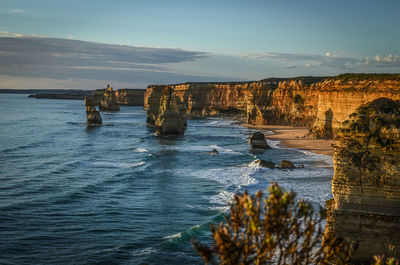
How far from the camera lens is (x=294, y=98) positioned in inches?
3332

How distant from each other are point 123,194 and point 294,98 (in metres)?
63.6

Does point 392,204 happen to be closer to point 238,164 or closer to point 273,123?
point 238,164

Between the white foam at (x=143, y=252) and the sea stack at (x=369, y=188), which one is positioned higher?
the sea stack at (x=369, y=188)

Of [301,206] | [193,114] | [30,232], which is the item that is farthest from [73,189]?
[193,114]

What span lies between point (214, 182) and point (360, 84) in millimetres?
27839

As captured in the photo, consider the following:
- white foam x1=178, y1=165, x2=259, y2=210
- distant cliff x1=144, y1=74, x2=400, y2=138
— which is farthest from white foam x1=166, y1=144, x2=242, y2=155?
distant cliff x1=144, y1=74, x2=400, y2=138

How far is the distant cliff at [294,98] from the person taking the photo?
161ft

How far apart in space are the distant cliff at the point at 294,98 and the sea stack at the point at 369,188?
3297 centimetres

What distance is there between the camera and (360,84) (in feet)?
162

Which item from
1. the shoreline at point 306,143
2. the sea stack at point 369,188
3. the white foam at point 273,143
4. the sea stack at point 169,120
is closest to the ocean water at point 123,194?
the shoreline at point 306,143

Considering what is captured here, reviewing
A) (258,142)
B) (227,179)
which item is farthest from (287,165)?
(258,142)

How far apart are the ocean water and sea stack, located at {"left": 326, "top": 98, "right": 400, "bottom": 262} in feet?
22.7

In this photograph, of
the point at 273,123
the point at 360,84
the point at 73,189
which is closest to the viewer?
the point at 73,189

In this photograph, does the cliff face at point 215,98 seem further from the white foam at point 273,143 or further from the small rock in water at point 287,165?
the small rock in water at point 287,165
